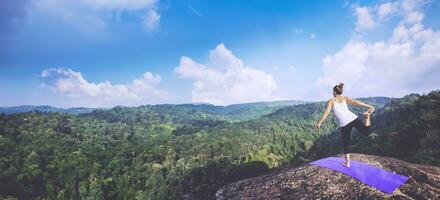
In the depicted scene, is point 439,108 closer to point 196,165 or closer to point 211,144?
point 196,165

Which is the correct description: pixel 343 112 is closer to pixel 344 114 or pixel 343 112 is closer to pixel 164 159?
pixel 344 114

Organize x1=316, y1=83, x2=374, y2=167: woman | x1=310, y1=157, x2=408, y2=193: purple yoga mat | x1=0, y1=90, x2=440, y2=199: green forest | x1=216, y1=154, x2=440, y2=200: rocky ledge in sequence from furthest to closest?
x1=0, y1=90, x2=440, y2=199: green forest < x1=316, y1=83, x2=374, y2=167: woman < x1=310, y1=157, x2=408, y2=193: purple yoga mat < x1=216, y1=154, x2=440, y2=200: rocky ledge

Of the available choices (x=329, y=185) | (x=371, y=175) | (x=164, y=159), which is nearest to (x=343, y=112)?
(x=371, y=175)

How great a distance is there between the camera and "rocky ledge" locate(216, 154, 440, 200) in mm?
9828

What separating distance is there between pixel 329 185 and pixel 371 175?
159 centimetres

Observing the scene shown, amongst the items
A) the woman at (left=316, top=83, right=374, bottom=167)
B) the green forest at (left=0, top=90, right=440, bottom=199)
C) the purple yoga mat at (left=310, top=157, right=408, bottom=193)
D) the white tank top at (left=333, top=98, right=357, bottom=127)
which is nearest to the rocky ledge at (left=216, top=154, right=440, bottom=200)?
the purple yoga mat at (left=310, top=157, right=408, bottom=193)

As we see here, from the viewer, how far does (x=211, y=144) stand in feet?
462

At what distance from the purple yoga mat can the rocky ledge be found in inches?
7.9

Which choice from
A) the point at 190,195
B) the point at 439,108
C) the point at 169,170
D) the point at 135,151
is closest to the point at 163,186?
the point at 169,170

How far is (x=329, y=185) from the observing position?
447 inches

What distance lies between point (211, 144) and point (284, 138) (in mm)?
42054

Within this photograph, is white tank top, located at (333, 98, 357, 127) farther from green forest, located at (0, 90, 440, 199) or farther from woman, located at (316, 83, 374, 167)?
green forest, located at (0, 90, 440, 199)

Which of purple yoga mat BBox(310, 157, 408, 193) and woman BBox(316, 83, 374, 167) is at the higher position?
woman BBox(316, 83, 374, 167)

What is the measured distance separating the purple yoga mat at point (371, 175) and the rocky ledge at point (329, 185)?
201 millimetres
